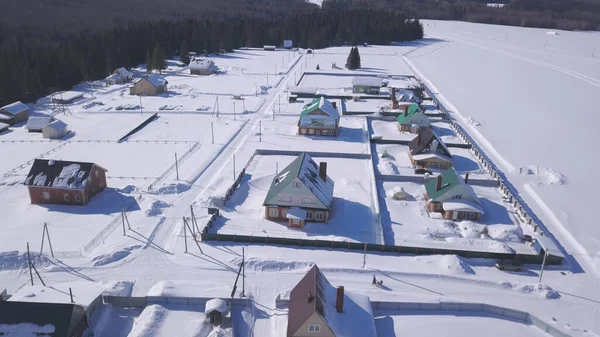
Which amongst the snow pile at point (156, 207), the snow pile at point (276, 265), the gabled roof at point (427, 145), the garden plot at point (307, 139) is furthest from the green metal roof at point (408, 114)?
the snow pile at point (276, 265)

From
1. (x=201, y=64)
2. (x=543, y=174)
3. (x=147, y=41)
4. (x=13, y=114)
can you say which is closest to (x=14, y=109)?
(x=13, y=114)

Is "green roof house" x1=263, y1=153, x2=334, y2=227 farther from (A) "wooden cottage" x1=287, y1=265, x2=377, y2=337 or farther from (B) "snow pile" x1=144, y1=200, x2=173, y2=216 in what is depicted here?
(A) "wooden cottage" x1=287, y1=265, x2=377, y2=337

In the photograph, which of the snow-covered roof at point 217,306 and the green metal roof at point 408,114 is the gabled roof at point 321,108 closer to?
the green metal roof at point 408,114

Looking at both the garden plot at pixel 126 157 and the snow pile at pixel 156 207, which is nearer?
the snow pile at pixel 156 207

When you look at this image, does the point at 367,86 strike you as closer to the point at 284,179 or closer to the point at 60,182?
the point at 284,179

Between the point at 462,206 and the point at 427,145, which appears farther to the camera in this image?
the point at 427,145

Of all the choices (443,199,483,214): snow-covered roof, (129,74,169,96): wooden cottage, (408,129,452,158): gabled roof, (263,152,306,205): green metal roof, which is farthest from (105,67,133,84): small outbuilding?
(443,199,483,214): snow-covered roof
